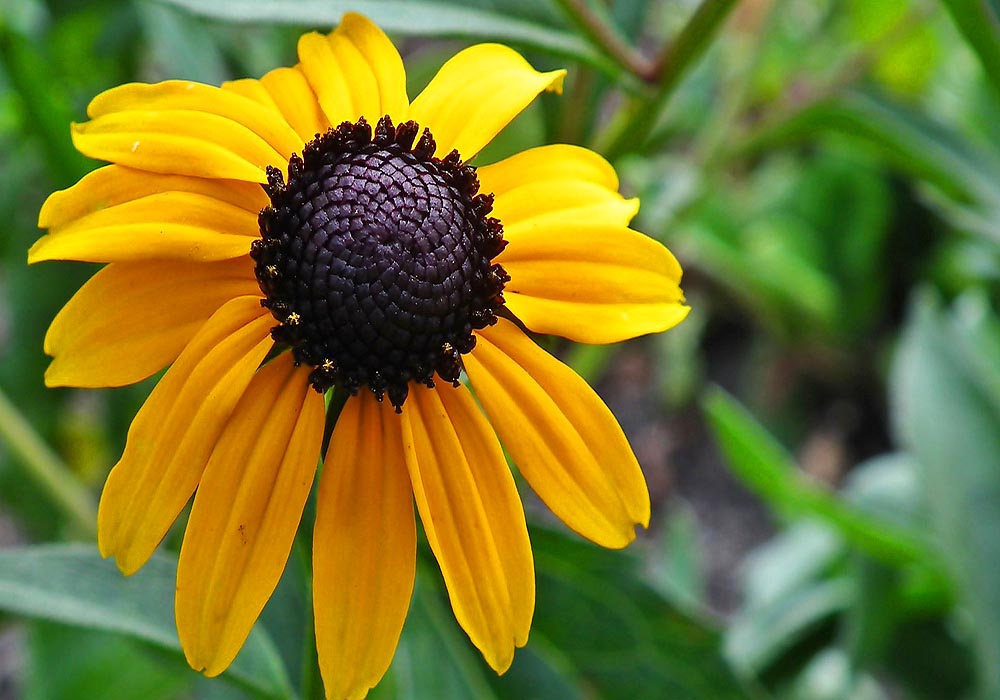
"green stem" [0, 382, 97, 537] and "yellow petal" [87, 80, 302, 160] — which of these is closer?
"yellow petal" [87, 80, 302, 160]

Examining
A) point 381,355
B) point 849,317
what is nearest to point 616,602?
point 381,355

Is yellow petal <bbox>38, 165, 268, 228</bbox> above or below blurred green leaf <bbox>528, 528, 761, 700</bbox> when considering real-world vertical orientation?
above

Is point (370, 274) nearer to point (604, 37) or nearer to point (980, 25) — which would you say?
point (604, 37)

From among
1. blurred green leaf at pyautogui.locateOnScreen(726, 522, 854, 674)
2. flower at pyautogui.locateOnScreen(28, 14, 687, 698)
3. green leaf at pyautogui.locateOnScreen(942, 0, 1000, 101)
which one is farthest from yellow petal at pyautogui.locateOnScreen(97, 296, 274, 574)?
blurred green leaf at pyautogui.locateOnScreen(726, 522, 854, 674)

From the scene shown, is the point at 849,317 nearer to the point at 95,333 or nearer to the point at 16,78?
the point at 16,78

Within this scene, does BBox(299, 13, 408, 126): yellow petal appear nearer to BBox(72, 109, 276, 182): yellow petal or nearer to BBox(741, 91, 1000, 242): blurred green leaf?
BBox(72, 109, 276, 182): yellow petal

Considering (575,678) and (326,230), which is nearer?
(326,230)

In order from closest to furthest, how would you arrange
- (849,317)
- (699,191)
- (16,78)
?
(16,78)
(699,191)
(849,317)

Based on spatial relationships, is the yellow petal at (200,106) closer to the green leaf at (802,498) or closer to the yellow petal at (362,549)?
the yellow petal at (362,549)
